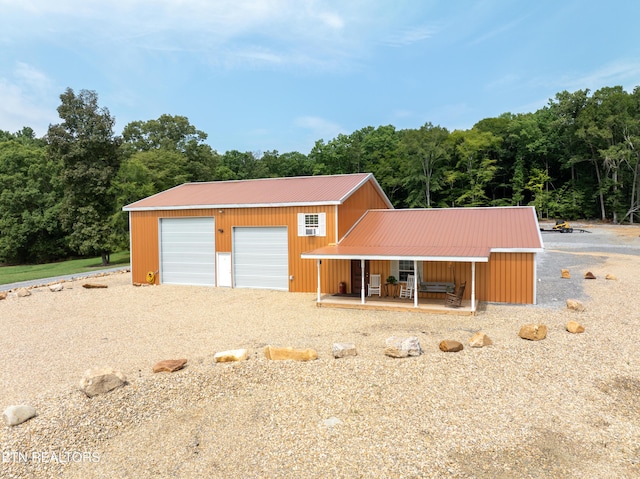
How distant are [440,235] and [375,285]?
3073 millimetres

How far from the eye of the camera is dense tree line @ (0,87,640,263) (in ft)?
105

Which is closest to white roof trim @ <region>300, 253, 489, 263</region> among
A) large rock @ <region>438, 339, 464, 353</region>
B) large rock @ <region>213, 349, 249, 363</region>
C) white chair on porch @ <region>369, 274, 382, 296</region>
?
white chair on porch @ <region>369, 274, 382, 296</region>

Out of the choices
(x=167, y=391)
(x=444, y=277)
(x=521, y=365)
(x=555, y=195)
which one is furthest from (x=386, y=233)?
(x=555, y=195)

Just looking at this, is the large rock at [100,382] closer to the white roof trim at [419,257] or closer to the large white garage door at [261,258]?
the white roof trim at [419,257]

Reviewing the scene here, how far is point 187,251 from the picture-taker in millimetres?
19016

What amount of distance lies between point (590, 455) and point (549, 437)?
18.9 inches

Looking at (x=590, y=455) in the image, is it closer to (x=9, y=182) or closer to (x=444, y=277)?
(x=444, y=277)

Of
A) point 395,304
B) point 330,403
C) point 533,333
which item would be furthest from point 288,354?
point 395,304

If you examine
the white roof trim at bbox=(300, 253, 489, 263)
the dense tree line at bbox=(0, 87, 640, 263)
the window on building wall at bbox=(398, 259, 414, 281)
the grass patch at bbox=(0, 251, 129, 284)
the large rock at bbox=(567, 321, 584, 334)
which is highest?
the dense tree line at bbox=(0, 87, 640, 263)

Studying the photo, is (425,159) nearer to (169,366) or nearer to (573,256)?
(573,256)

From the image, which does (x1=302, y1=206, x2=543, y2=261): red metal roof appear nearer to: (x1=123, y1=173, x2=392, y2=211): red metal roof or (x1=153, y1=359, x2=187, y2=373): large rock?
(x1=123, y1=173, x2=392, y2=211): red metal roof

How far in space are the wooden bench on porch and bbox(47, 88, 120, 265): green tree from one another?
86.0ft

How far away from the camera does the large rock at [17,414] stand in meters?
5.62

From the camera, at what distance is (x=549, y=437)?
5.32 metres
